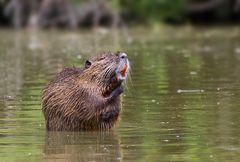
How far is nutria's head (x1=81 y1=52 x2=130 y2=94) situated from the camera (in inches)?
343

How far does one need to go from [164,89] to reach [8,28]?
19955mm

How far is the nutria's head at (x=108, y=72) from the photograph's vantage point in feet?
28.6

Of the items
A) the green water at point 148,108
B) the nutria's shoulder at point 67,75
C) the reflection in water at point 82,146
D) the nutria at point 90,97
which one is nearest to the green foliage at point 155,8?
the green water at point 148,108

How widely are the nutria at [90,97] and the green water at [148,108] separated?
0.50ft

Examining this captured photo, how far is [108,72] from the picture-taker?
8719 millimetres

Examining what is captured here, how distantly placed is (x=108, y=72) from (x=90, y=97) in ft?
1.00

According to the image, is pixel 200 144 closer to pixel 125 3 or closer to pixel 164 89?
pixel 164 89

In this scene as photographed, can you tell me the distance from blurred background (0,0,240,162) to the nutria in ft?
0.48

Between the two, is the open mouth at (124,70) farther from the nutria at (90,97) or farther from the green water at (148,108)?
the green water at (148,108)

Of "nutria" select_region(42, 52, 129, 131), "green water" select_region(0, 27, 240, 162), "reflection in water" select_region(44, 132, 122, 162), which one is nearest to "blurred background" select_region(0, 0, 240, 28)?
"green water" select_region(0, 27, 240, 162)

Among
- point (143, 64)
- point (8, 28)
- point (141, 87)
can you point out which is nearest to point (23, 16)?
point (8, 28)

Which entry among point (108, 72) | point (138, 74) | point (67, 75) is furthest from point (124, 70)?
point (138, 74)

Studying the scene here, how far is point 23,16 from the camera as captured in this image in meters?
30.5

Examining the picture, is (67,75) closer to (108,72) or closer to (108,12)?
(108,72)
